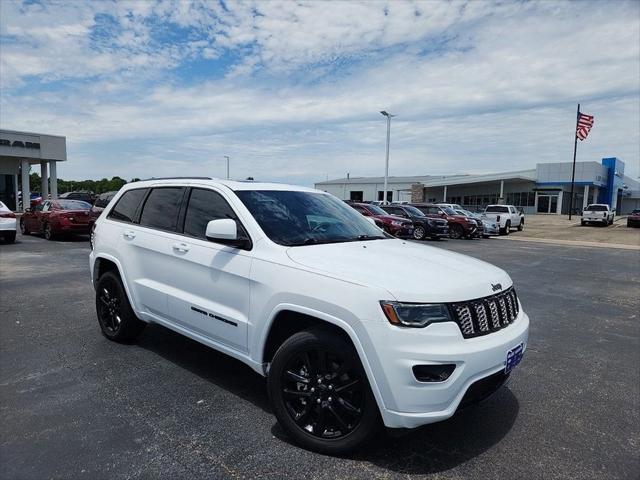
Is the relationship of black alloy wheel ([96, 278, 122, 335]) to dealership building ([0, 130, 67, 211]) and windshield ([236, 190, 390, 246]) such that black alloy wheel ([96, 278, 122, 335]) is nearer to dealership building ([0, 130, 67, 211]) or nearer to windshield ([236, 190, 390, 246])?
windshield ([236, 190, 390, 246])

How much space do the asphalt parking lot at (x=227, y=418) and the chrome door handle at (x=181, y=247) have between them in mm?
1144

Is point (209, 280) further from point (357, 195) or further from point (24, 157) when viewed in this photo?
point (357, 195)

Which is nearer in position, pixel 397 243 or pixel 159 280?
pixel 397 243

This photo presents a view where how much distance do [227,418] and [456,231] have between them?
68.5ft

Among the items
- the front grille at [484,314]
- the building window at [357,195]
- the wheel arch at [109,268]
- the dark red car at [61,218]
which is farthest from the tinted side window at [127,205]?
the building window at [357,195]

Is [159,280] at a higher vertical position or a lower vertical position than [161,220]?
lower

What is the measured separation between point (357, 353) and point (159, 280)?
2.27 meters

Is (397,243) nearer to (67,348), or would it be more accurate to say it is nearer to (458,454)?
(458,454)

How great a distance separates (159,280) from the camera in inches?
168

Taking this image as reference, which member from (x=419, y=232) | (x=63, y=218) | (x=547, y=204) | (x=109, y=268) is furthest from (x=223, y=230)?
(x=547, y=204)

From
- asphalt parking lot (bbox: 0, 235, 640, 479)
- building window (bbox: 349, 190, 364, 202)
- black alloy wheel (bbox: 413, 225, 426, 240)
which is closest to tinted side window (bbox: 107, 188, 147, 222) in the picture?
asphalt parking lot (bbox: 0, 235, 640, 479)

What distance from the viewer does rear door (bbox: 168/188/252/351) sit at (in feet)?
11.3

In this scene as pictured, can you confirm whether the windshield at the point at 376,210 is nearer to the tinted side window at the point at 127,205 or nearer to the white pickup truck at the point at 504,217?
the white pickup truck at the point at 504,217

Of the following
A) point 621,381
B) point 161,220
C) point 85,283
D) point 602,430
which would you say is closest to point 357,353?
point 602,430
